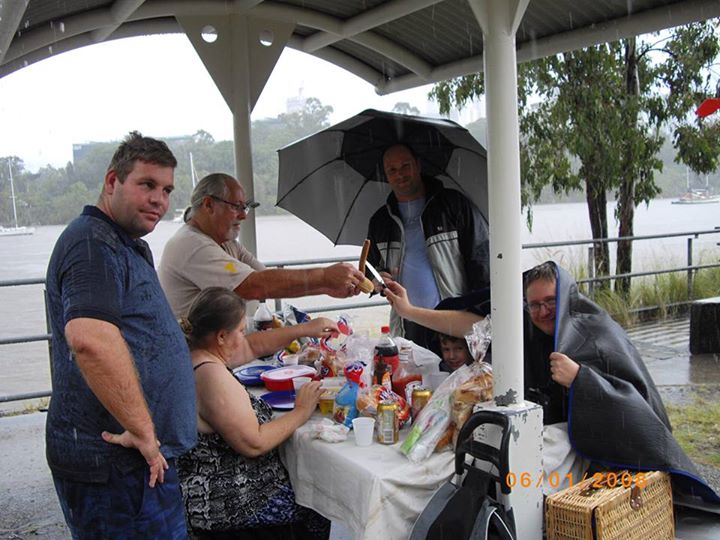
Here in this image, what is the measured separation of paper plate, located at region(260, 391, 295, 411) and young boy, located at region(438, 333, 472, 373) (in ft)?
2.35

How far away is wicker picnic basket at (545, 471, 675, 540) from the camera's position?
2.18 m

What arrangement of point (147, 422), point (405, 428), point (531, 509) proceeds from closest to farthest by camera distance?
1. point (147, 422)
2. point (531, 509)
3. point (405, 428)

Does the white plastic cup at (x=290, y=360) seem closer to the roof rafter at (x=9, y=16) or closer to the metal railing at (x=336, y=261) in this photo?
the metal railing at (x=336, y=261)

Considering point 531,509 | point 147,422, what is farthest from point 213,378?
point 531,509

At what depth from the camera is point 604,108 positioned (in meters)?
9.50

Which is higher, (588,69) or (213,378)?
(588,69)

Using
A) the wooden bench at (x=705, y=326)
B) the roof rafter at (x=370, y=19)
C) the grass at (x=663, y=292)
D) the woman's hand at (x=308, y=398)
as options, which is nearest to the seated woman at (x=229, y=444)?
the woman's hand at (x=308, y=398)

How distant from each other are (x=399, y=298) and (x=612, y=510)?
129cm

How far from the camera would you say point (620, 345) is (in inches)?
101

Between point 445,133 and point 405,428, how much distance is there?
189cm

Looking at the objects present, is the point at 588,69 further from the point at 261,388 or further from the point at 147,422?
the point at 147,422

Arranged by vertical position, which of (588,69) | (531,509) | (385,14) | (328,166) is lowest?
(531,509)

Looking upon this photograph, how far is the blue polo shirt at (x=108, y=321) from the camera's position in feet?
6.18

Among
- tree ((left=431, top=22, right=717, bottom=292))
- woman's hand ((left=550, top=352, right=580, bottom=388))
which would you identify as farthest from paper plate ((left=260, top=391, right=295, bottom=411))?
tree ((left=431, top=22, right=717, bottom=292))
